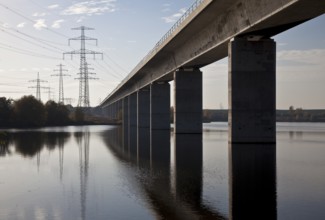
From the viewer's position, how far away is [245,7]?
35594 millimetres

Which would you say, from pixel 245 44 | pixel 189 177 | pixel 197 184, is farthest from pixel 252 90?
pixel 197 184

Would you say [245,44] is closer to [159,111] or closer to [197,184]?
[197,184]

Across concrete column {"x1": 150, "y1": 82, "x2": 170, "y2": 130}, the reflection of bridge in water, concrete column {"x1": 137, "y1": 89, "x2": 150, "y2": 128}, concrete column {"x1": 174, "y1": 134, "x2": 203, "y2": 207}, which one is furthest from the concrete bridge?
concrete column {"x1": 137, "y1": 89, "x2": 150, "y2": 128}

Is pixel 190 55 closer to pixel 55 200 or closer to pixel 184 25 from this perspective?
pixel 184 25

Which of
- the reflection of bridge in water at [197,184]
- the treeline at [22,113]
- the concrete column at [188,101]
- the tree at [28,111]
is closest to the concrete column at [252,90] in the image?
the reflection of bridge in water at [197,184]

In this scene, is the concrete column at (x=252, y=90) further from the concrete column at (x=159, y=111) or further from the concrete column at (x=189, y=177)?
the concrete column at (x=159, y=111)

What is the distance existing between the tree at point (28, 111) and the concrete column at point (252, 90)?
79760 millimetres

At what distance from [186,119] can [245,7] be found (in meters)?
30.3

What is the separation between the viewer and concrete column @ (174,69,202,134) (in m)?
63.9

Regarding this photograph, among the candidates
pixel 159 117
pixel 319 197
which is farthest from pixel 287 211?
pixel 159 117

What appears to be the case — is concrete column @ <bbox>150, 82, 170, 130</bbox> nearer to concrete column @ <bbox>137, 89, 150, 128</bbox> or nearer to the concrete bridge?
concrete column @ <bbox>137, 89, 150, 128</bbox>

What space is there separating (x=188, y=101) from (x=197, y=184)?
145 ft

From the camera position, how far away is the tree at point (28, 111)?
4326 inches

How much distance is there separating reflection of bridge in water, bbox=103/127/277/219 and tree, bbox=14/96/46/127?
3275 inches
